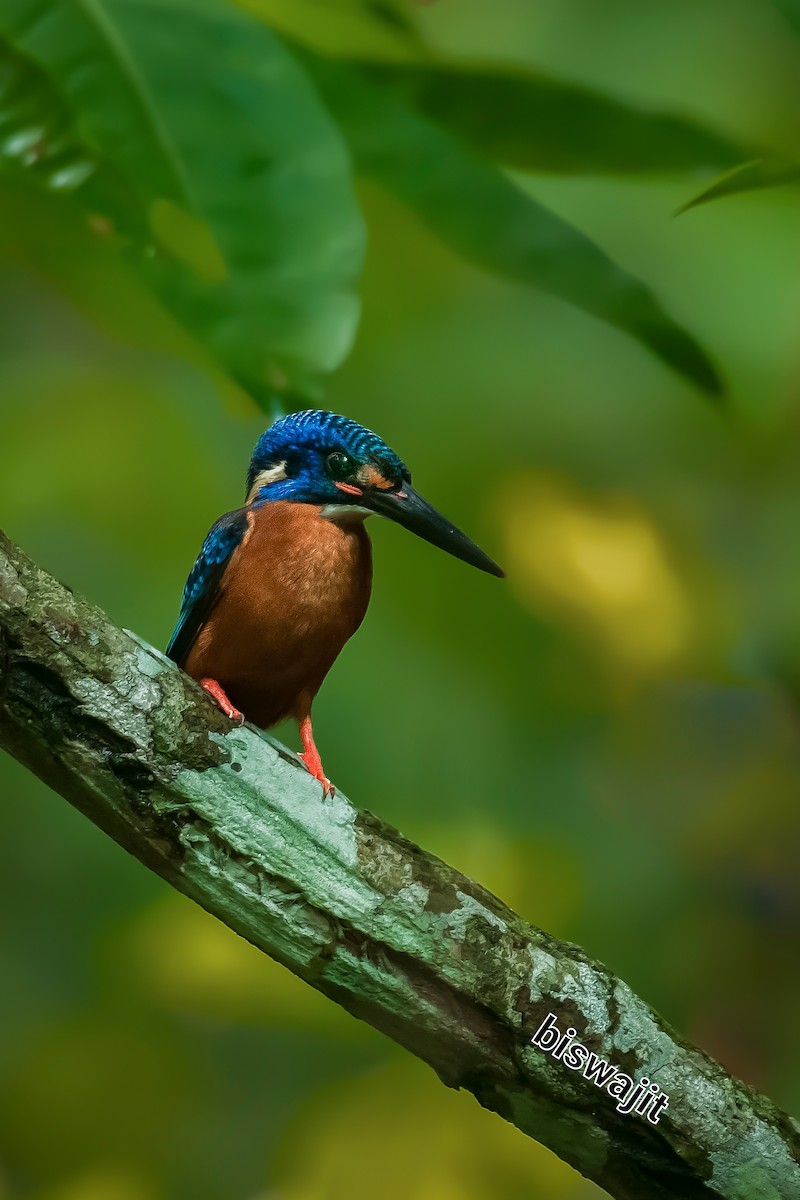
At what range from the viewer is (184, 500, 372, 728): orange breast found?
194 centimetres

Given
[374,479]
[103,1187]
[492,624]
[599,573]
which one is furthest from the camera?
[492,624]

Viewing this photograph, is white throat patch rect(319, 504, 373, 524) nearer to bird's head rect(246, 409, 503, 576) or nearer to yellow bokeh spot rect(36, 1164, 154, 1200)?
bird's head rect(246, 409, 503, 576)

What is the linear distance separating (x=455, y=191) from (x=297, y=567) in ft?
2.68

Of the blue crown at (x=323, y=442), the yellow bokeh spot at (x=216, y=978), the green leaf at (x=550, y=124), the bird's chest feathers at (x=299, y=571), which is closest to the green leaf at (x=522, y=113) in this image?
the green leaf at (x=550, y=124)

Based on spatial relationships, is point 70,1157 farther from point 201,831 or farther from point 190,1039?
point 201,831

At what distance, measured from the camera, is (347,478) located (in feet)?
6.33

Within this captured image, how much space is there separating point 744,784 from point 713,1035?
0.76m

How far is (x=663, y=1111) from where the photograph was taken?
1417 mm

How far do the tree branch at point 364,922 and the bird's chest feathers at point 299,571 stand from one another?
49 cm

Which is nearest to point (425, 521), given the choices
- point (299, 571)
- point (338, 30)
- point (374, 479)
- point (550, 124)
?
point (374, 479)

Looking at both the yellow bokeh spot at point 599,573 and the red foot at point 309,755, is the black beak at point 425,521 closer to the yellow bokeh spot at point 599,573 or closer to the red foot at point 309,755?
the red foot at point 309,755

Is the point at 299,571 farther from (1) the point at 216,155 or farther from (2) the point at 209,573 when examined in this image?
(1) the point at 216,155

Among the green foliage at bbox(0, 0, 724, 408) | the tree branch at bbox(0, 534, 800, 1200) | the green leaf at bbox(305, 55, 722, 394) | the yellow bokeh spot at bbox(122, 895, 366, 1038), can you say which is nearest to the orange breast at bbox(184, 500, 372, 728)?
the green foliage at bbox(0, 0, 724, 408)

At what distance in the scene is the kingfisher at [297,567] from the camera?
192 centimetres
